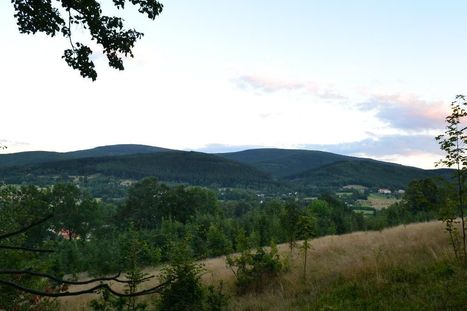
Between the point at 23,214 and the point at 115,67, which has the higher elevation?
the point at 115,67

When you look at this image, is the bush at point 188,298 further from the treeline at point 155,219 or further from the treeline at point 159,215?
the treeline at point 159,215

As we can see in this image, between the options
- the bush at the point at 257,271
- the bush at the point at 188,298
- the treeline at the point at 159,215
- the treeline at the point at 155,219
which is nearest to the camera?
the bush at the point at 188,298

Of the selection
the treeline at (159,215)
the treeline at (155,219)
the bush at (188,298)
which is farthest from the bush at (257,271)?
the treeline at (159,215)

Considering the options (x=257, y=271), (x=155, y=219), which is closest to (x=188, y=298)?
(x=257, y=271)

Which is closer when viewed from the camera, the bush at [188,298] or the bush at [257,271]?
the bush at [188,298]

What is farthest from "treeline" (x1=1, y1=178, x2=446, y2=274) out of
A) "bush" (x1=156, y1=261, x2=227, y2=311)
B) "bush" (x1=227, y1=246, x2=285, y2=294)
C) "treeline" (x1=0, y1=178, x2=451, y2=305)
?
"bush" (x1=156, y1=261, x2=227, y2=311)

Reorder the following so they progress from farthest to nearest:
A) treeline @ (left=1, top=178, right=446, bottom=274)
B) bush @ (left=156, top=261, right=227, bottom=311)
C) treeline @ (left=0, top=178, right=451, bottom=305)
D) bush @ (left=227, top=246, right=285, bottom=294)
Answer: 1. treeline @ (left=1, top=178, right=446, bottom=274)
2. treeline @ (left=0, top=178, right=451, bottom=305)
3. bush @ (left=227, top=246, right=285, bottom=294)
4. bush @ (left=156, top=261, right=227, bottom=311)

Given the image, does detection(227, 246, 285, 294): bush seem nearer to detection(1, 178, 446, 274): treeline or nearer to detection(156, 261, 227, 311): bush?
detection(156, 261, 227, 311): bush

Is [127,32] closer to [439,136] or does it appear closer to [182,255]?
[182,255]

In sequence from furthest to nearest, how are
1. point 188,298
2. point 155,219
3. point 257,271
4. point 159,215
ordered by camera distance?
1. point 155,219
2. point 159,215
3. point 257,271
4. point 188,298

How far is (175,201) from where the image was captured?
269 feet

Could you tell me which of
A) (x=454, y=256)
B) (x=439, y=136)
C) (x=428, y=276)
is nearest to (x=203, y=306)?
(x=428, y=276)

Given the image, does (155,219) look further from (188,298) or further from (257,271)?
(188,298)

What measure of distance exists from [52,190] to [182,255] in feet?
287
